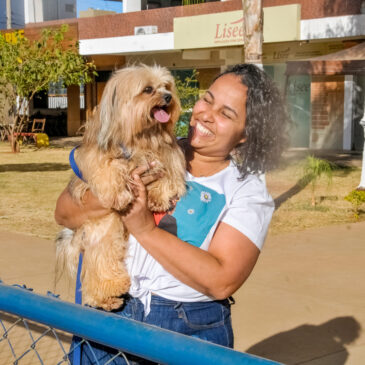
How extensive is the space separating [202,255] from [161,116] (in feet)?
3.41

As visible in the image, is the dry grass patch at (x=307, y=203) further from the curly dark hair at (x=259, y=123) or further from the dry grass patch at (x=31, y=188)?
the curly dark hair at (x=259, y=123)

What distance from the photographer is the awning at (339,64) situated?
1387cm

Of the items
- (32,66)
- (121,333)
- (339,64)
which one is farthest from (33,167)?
(121,333)

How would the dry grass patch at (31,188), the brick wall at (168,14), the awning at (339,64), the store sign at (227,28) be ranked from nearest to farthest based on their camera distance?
the dry grass patch at (31,188) → the awning at (339,64) → the brick wall at (168,14) → the store sign at (227,28)

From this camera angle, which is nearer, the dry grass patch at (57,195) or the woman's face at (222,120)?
the woman's face at (222,120)

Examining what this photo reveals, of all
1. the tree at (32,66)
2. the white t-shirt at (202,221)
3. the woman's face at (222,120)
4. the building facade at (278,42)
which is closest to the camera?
the white t-shirt at (202,221)

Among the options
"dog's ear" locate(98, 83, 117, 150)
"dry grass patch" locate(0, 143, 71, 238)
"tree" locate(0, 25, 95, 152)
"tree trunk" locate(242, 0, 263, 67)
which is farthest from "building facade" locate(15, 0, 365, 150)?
"dog's ear" locate(98, 83, 117, 150)

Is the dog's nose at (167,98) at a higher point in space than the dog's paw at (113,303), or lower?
higher

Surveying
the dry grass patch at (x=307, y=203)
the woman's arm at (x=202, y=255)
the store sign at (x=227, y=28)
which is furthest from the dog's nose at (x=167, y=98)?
the store sign at (x=227, y=28)

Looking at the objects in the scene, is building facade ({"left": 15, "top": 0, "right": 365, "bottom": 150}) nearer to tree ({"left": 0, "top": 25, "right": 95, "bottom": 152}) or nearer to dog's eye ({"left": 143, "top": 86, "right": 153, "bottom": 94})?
tree ({"left": 0, "top": 25, "right": 95, "bottom": 152})

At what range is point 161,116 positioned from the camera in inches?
121

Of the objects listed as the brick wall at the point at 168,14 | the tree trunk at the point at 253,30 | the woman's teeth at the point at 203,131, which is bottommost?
the woman's teeth at the point at 203,131

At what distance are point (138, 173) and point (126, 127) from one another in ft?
0.90

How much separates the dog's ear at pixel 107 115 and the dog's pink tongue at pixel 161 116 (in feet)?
0.74
